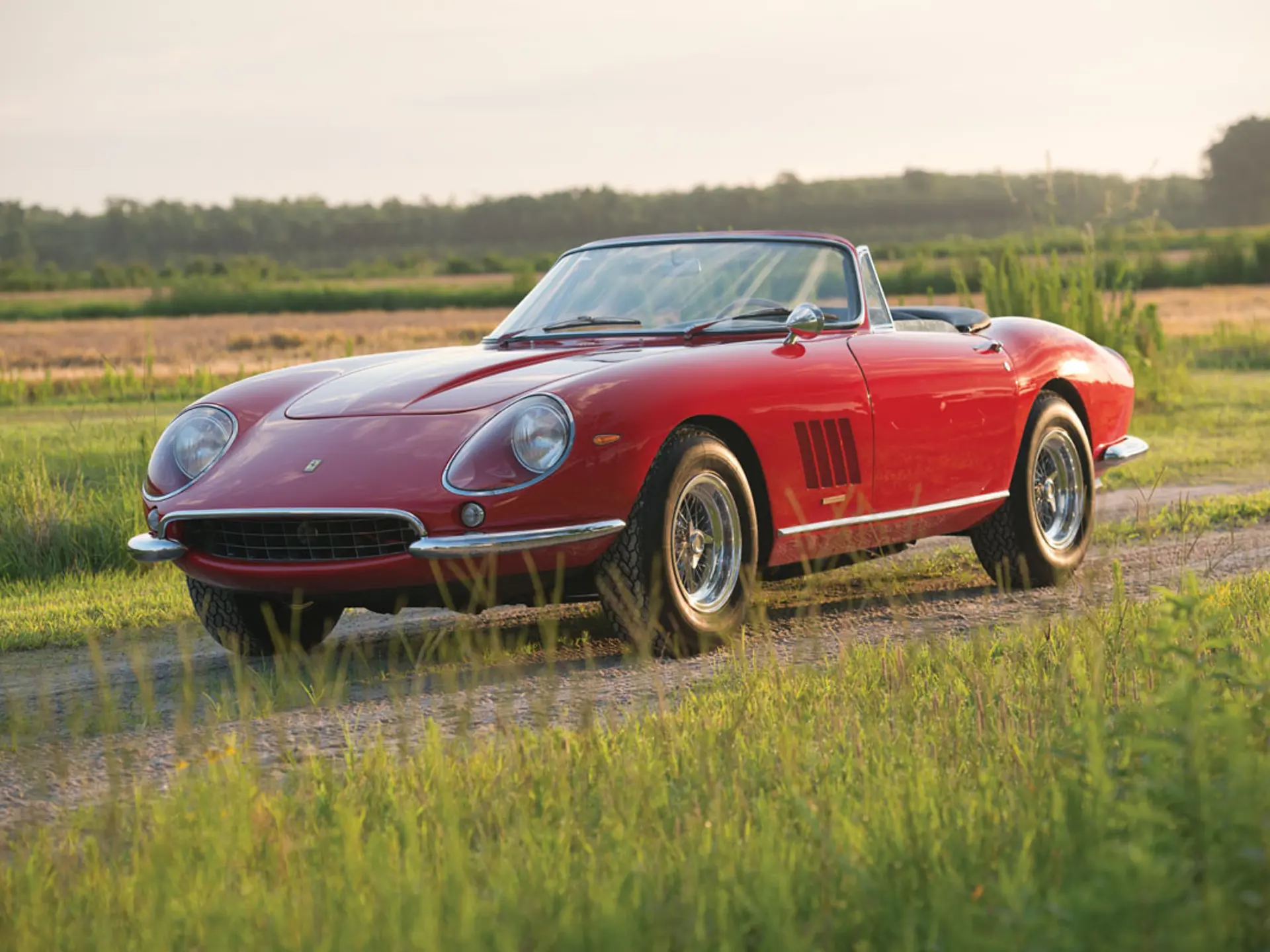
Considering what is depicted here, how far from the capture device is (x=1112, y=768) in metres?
3.73

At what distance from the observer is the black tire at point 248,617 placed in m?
6.52

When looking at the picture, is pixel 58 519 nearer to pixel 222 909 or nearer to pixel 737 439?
pixel 737 439

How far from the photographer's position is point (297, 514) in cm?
581

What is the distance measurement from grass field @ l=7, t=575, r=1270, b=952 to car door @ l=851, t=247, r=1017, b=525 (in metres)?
2.30

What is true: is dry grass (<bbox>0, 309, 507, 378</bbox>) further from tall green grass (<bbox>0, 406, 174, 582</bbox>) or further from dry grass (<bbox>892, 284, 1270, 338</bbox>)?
tall green grass (<bbox>0, 406, 174, 582</bbox>)

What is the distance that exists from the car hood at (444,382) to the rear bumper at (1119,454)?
296 cm

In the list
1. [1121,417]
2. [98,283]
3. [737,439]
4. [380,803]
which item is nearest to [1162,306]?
[1121,417]

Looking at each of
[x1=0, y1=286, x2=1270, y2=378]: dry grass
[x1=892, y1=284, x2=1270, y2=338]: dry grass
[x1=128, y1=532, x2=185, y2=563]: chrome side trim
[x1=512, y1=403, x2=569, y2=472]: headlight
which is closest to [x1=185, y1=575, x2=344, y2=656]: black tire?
[x1=128, y1=532, x2=185, y2=563]: chrome side trim

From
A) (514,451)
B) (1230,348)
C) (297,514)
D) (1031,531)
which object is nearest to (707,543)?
(514,451)

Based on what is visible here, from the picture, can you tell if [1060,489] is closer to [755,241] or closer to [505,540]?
[755,241]

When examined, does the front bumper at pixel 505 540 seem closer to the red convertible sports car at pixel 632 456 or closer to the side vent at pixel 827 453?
the red convertible sports car at pixel 632 456

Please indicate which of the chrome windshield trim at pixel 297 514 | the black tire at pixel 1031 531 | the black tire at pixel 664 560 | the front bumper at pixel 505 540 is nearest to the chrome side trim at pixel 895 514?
the black tire at pixel 1031 531

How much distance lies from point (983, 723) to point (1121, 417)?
4470 millimetres

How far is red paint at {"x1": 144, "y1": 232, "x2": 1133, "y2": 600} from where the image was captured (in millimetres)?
5777
